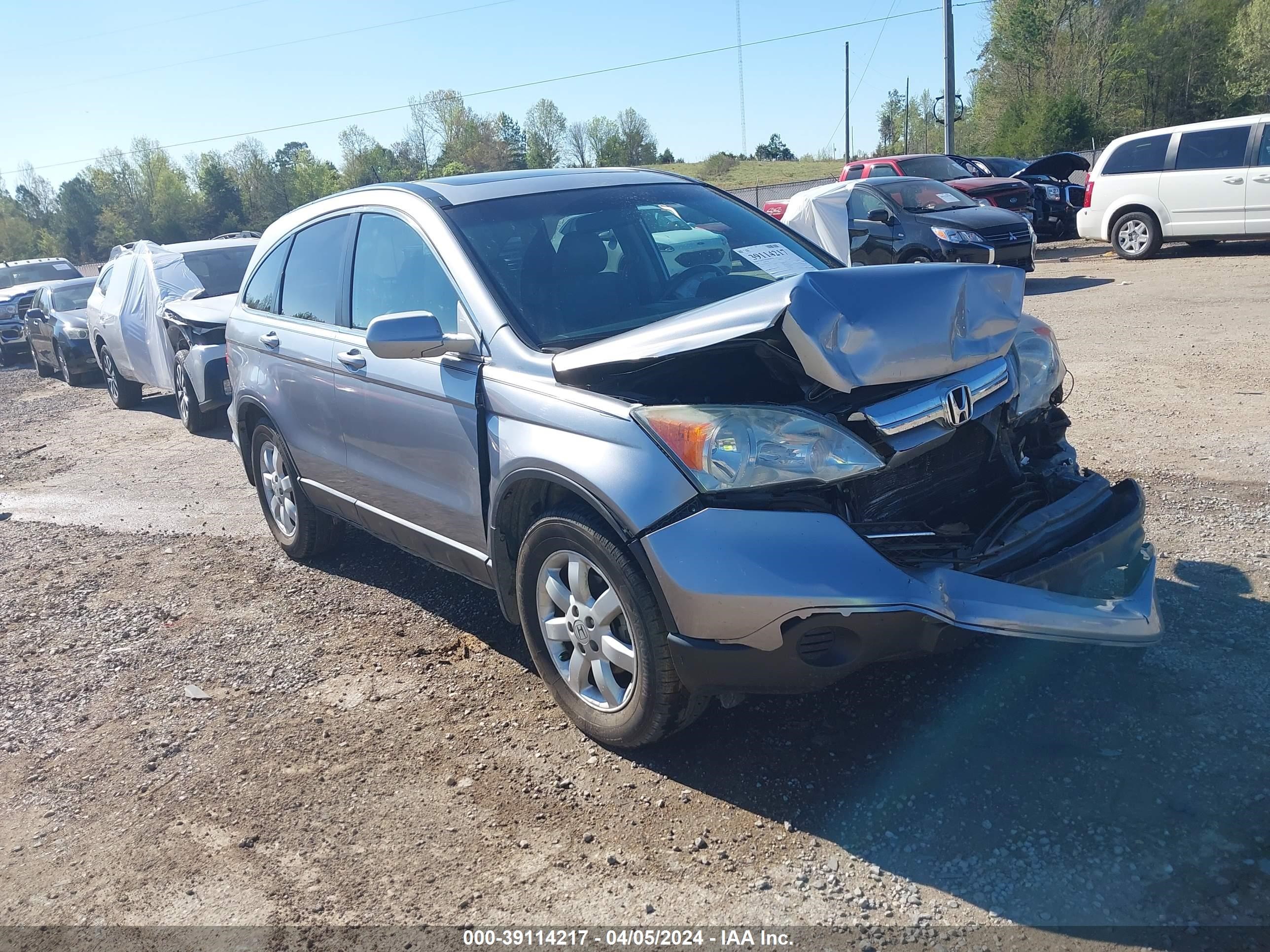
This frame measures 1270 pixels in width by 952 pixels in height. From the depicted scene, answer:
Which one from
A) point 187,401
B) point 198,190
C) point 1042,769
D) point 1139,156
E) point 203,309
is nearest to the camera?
point 1042,769

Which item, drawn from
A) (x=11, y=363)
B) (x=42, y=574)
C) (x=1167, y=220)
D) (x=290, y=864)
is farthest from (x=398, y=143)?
(x=290, y=864)

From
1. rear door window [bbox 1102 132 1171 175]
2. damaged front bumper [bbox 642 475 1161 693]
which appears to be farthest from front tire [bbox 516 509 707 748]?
rear door window [bbox 1102 132 1171 175]

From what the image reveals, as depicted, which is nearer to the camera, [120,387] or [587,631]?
[587,631]

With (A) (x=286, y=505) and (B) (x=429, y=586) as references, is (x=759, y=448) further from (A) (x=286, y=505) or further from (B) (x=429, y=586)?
(A) (x=286, y=505)

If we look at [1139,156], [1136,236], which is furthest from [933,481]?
[1136,236]

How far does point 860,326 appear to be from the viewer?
2832 millimetres

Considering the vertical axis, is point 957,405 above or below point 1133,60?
below

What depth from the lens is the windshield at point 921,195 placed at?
531 inches

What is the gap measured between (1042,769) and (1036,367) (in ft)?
4.97

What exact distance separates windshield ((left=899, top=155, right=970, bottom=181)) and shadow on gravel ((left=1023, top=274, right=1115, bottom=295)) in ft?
12.8

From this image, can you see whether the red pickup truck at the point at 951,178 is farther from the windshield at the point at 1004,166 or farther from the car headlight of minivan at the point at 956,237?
the windshield at the point at 1004,166

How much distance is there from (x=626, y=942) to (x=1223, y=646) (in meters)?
2.42

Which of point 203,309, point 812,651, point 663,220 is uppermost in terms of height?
point 663,220

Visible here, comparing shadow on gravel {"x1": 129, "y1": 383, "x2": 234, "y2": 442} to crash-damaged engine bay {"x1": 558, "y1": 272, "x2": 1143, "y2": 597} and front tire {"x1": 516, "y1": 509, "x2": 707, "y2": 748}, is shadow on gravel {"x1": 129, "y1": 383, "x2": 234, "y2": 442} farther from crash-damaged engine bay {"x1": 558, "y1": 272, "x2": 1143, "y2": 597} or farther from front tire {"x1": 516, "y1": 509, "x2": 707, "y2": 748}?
crash-damaged engine bay {"x1": 558, "y1": 272, "x2": 1143, "y2": 597}
